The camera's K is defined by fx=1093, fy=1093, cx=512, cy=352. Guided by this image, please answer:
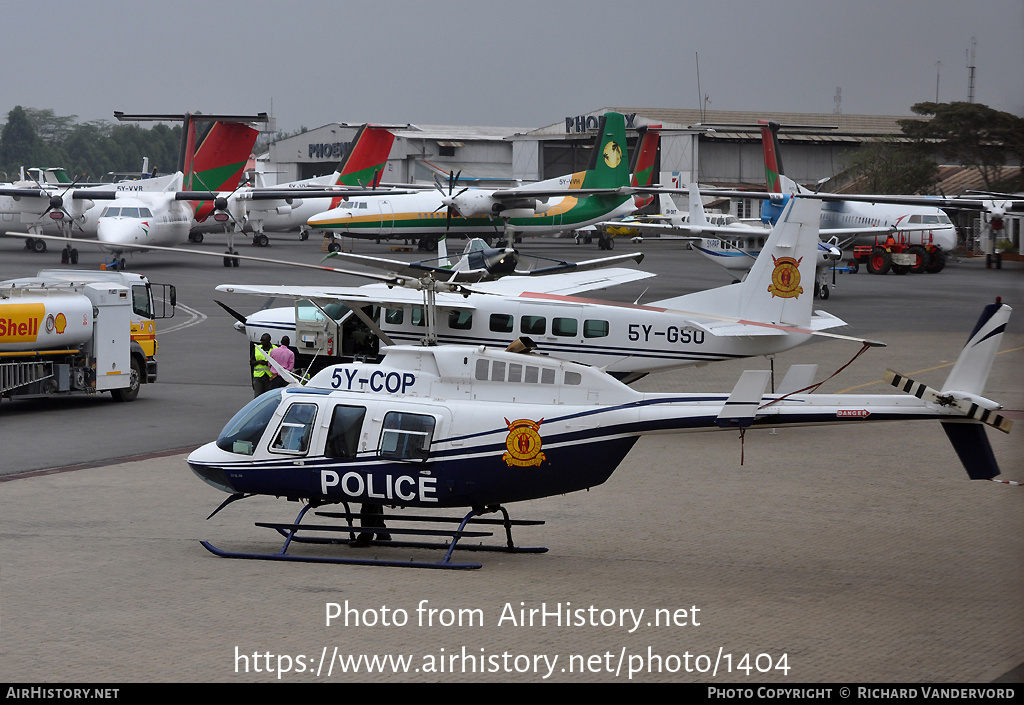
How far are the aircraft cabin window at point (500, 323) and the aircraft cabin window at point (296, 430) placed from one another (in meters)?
9.09

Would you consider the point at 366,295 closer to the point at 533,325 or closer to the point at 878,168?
the point at 533,325

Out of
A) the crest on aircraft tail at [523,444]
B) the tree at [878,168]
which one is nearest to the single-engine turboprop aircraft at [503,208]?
the tree at [878,168]

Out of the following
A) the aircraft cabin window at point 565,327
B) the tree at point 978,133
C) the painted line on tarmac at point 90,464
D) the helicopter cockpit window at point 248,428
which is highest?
the tree at point 978,133

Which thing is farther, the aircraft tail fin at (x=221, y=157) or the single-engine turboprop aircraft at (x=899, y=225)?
the aircraft tail fin at (x=221, y=157)

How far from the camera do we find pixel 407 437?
12734 millimetres

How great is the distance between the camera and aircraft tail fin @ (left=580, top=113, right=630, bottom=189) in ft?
213

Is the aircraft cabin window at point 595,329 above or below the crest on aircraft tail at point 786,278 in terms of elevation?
below

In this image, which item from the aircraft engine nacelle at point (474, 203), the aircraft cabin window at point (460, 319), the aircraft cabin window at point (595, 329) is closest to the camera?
the aircraft cabin window at point (595, 329)

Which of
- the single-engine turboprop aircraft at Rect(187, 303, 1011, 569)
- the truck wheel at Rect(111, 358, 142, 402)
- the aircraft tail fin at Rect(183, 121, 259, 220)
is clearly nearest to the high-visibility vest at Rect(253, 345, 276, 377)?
the truck wheel at Rect(111, 358, 142, 402)

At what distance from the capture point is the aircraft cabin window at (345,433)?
42.3 feet

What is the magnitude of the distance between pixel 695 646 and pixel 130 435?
14917mm

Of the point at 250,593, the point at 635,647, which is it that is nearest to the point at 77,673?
the point at 250,593

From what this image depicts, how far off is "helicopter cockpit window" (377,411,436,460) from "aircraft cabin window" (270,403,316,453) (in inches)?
37.4

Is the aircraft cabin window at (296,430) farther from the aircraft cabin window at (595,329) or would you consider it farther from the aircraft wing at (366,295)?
the aircraft cabin window at (595,329)
